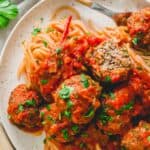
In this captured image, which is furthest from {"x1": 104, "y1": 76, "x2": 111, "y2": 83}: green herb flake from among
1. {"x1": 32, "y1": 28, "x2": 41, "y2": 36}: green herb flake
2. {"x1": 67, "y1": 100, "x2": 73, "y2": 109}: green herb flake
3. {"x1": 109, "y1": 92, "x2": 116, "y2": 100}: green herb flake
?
{"x1": 32, "y1": 28, "x2": 41, "y2": 36}: green herb flake


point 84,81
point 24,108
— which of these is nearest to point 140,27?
point 84,81

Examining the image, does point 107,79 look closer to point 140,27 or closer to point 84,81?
point 84,81

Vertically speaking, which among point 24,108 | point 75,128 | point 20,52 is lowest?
point 75,128

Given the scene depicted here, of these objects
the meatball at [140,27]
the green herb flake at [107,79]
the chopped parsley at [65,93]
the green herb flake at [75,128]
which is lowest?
the green herb flake at [75,128]

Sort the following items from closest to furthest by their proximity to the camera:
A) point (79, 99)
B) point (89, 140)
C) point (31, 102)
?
point (79, 99) → point (89, 140) → point (31, 102)

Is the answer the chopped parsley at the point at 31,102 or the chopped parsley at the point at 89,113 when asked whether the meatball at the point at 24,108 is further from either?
the chopped parsley at the point at 89,113

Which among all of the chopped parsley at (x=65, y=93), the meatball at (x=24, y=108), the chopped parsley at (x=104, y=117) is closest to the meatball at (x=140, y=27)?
the chopped parsley at (x=104, y=117)

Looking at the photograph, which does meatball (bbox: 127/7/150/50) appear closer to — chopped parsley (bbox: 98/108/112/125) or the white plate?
the white plate
